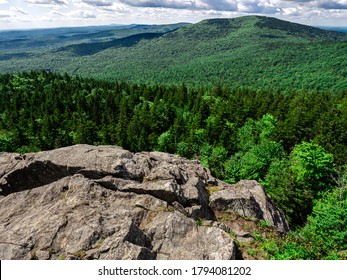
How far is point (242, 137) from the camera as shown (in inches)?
2872

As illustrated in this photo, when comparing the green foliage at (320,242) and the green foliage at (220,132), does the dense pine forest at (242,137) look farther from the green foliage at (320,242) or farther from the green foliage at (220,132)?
the green foliage at (220,132)

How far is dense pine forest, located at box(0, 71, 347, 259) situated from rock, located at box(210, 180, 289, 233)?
3.25 metres

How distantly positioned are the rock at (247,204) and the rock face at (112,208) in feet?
0.33

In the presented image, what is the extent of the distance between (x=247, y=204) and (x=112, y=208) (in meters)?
14.1

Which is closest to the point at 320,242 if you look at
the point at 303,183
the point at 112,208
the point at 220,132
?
the point at 112,208

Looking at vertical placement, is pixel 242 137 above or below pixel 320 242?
below

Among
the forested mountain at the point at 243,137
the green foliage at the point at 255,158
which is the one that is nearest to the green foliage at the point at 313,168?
the forested mountain at the point at 243,137

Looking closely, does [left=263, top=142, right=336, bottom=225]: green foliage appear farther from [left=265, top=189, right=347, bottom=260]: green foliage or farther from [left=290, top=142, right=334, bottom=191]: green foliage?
[left=265, top=189, right=347, bottom=260]: green foliage

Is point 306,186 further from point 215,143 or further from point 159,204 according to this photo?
point 215,143

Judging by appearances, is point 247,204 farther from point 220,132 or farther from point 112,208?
point 220,132

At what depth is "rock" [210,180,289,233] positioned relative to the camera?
87.2 feet

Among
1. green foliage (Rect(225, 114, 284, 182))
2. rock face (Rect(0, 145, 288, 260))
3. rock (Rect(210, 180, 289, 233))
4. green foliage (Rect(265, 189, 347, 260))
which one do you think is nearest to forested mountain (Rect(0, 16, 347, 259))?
green foliage (Rect(265, 189, 347, 260))

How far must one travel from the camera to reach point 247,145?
6575cm

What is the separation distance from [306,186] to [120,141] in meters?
52.3
